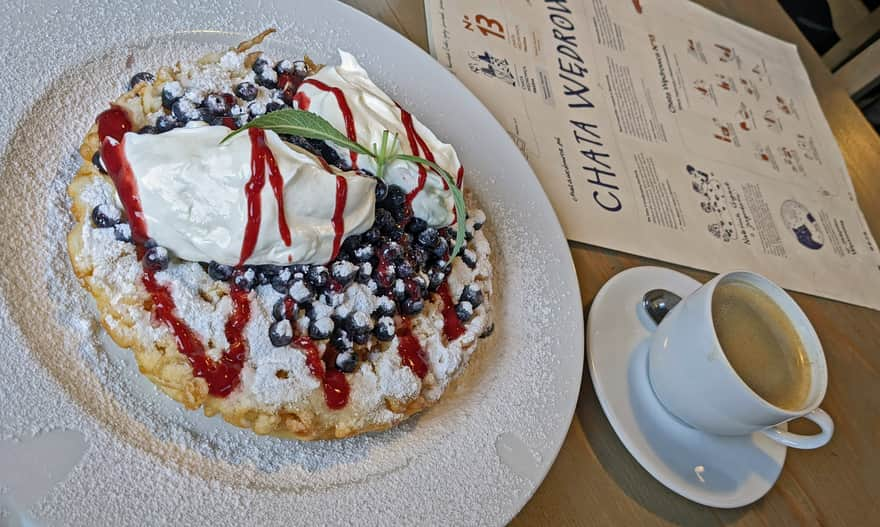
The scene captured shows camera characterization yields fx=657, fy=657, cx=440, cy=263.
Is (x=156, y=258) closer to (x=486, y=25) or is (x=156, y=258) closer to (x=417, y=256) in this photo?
(x=417, y=256)

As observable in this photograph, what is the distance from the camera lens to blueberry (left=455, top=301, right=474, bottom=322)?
3.67ft

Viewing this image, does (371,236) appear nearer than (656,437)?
Yes

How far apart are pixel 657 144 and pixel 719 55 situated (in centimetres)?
57

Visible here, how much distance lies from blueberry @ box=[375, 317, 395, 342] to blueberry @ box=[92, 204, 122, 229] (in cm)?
40

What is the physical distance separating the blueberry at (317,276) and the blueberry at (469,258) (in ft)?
0.98

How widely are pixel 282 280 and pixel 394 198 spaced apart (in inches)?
8.9

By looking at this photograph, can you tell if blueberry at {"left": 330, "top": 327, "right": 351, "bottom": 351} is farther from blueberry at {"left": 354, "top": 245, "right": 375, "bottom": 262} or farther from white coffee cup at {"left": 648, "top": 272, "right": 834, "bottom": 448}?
white coffee cup at {"left": 648, "top": 272, "right": 834, "bottom": 448}

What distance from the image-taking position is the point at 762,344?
1.19m

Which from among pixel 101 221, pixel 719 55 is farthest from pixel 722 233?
pixel 101 221

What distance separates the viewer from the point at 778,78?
86.1 inches

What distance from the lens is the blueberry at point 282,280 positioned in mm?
945

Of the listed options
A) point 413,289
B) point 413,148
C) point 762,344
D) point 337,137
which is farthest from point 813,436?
point 337,137

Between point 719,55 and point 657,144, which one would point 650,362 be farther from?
point 719,55

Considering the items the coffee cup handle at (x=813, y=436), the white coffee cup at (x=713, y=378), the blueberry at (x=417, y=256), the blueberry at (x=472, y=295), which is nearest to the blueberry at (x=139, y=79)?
the blueberry at (x=417, y=256)
